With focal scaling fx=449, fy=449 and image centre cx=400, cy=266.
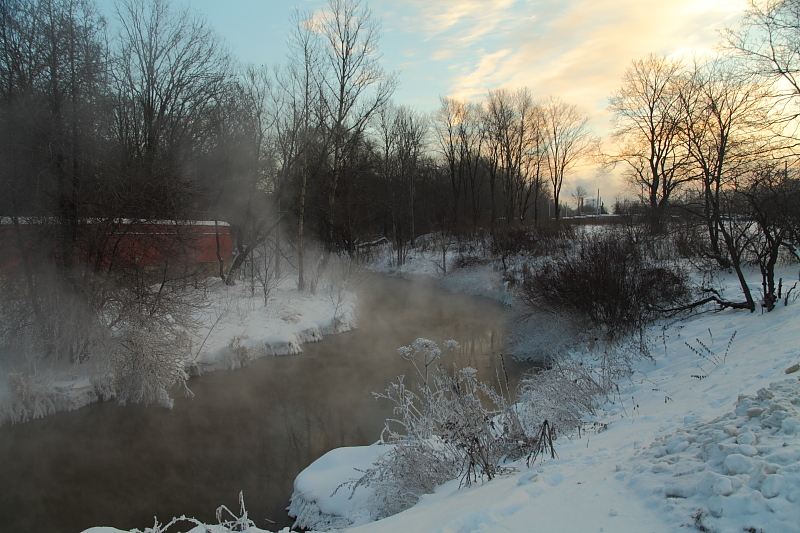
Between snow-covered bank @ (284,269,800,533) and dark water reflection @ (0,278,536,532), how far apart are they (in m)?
1.66

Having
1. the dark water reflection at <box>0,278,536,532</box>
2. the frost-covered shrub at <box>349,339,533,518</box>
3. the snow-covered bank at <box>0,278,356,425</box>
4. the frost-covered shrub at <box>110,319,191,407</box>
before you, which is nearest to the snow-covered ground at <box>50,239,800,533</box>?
the frost-covered shrub at <box>349,339,533,518</box>

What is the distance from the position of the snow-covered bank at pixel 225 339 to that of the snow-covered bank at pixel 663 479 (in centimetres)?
590

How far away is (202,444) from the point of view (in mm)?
7141

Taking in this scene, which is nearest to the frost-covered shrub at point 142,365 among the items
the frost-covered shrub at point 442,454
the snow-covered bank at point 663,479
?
the snow-covered bank at point 663,479

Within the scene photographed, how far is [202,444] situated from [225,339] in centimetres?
450

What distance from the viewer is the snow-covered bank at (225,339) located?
7.87m

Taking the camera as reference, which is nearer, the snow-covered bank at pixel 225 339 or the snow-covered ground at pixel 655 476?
the snow-covered ground at pixel 655 476

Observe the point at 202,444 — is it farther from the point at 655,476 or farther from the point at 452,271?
the point at 452,271

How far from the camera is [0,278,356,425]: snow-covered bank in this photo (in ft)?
25.8

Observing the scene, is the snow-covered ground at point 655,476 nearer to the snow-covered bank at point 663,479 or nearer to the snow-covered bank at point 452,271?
the snow-covered bank at point 663,479

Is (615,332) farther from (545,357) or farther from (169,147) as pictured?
(169,147)

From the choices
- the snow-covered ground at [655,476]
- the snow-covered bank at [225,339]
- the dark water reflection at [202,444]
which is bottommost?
the dark water reflection at [202,444]

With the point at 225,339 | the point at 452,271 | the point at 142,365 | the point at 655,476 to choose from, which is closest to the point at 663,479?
the point at 655,476

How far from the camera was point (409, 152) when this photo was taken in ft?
105
